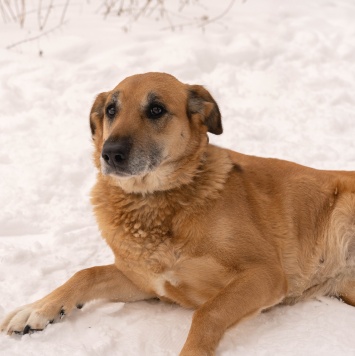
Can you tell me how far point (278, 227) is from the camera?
3.72m

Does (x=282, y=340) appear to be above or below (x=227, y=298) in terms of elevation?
below

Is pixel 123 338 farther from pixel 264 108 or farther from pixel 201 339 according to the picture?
pixel 264 108

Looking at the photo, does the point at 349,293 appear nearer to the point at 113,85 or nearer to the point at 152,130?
the point at 152,130

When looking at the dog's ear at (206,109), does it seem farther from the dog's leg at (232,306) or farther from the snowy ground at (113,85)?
the snowy ground at (113,85)

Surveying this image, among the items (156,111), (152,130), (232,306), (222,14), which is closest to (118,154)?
(152,130)

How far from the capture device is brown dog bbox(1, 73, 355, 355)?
3283 mm

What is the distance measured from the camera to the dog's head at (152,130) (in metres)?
3.29

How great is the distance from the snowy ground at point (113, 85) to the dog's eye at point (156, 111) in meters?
1.19

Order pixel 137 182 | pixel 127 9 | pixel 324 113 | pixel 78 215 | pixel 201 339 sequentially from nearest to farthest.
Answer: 1. pixel 201 339
2. pixel 137 182
3. pixel 78 215
4. pixel 324 113
5. pixel 127 9

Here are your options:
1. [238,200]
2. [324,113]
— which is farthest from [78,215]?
[324,113]

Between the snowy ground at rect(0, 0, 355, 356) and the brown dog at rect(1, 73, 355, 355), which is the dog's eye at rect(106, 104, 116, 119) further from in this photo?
the snowy ground at rect(0, 0, 355, 356)

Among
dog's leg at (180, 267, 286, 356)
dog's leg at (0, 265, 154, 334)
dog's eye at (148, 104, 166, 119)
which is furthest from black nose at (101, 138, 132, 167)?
dog's leg at (180, 267, 286, 356)

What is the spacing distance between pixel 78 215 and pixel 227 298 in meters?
1.91

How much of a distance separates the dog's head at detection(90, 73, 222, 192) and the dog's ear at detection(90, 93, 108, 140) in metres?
0.03
